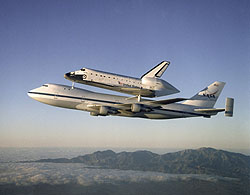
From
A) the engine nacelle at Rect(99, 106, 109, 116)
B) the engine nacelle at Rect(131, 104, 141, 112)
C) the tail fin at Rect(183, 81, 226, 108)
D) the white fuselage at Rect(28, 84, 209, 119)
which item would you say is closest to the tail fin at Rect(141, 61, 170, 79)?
the engine nacelle at Rect(131, 104, 141, 112)

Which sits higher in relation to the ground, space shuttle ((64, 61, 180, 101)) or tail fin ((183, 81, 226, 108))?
tail fin ((183, 81, 226, 108))

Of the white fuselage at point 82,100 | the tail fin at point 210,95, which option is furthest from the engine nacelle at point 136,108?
the tail fin at point 210,95

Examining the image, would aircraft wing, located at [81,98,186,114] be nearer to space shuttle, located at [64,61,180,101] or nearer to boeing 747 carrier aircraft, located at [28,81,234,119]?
boeing 747 carrier aircraft, located at [28,81,234,119]

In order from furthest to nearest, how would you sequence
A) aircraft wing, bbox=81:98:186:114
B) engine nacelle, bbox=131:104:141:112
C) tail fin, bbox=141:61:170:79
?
aircraft wing, bbox=81:98:186:114 < engine nacelle, bbox=131:104:141:112 < tail fin, bbox=141:61:170:79

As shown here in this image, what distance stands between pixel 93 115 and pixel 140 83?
10586 millimetres

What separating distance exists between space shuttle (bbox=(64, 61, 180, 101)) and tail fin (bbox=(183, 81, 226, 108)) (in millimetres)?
16671

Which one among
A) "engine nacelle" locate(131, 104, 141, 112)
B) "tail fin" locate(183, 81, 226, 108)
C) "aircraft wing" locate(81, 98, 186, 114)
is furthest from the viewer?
"tail fin" locate(183, 81, 226, 108)

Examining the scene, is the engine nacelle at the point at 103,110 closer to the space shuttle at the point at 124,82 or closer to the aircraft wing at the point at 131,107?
the aircraft wing at the point at 131,107

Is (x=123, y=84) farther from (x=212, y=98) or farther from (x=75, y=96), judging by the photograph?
(x=212, y=98)

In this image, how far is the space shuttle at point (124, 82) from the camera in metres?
34.1

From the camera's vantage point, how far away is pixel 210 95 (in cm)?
5059

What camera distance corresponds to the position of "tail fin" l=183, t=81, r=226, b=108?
49966 millimetres

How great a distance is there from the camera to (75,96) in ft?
131

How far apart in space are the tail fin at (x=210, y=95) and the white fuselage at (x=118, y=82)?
17000 millimetres
